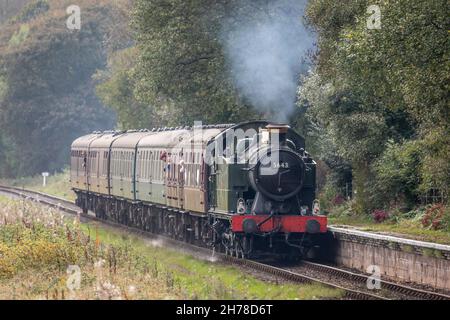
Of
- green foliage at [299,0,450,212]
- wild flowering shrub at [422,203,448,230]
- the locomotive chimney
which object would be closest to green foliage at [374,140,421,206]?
green foliage at [299,0,450,212]

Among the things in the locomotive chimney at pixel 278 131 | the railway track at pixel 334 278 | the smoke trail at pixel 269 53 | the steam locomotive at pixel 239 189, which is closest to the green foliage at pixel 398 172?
the smoke trail at pixel 269 53

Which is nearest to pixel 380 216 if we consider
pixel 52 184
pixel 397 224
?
pixel 397 224

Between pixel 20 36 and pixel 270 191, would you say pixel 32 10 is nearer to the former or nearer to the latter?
pixel 20 36

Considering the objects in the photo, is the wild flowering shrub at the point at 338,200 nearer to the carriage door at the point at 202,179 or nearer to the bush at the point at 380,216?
the bush at the point at 380,216

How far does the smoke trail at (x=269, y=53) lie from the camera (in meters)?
34.7

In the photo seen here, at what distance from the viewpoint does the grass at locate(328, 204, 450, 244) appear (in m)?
25.8

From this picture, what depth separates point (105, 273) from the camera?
18812 millimetres

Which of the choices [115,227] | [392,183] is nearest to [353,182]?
[392,183]

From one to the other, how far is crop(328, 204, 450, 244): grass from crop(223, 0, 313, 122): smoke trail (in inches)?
148

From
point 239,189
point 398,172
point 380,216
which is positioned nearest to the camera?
point 239,189

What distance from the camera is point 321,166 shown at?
39.2 metres

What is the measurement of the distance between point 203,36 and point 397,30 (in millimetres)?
18652

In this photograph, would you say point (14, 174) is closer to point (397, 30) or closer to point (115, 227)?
point (115, 227)

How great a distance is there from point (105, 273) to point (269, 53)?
688 inches
